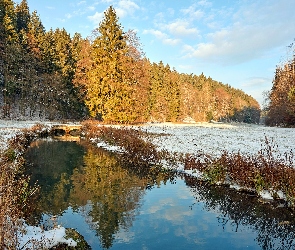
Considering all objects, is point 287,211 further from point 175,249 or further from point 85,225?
point 85,225

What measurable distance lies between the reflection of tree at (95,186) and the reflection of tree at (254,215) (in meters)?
2.78

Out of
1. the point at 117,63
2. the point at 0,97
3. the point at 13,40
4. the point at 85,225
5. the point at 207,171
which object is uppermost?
the point at 13,40

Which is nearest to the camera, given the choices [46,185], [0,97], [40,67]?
[46,185]

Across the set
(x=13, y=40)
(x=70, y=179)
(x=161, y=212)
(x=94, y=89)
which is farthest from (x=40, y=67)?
(x=161, y=212)

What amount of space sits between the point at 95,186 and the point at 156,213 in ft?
12.3

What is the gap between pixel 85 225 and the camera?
7883mm

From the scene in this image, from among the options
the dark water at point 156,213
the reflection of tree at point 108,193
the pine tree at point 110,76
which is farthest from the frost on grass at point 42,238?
the pine tree at point 110,76

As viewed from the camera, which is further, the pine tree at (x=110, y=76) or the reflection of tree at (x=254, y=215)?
the pine tree at (x=110, y=76)

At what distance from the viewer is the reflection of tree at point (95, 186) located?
8.41m

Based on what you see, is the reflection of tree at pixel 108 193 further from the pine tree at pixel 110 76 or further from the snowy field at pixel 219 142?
the pine tree at pixel 110 76

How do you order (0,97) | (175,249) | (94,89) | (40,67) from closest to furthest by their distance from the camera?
(175,249) < (94,89) < (0,97) < (40,67)

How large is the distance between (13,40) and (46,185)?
54467 mm

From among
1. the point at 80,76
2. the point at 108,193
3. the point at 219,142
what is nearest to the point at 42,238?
the point at 108,193

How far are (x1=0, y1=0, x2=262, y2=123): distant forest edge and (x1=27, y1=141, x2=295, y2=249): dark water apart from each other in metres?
25.9
